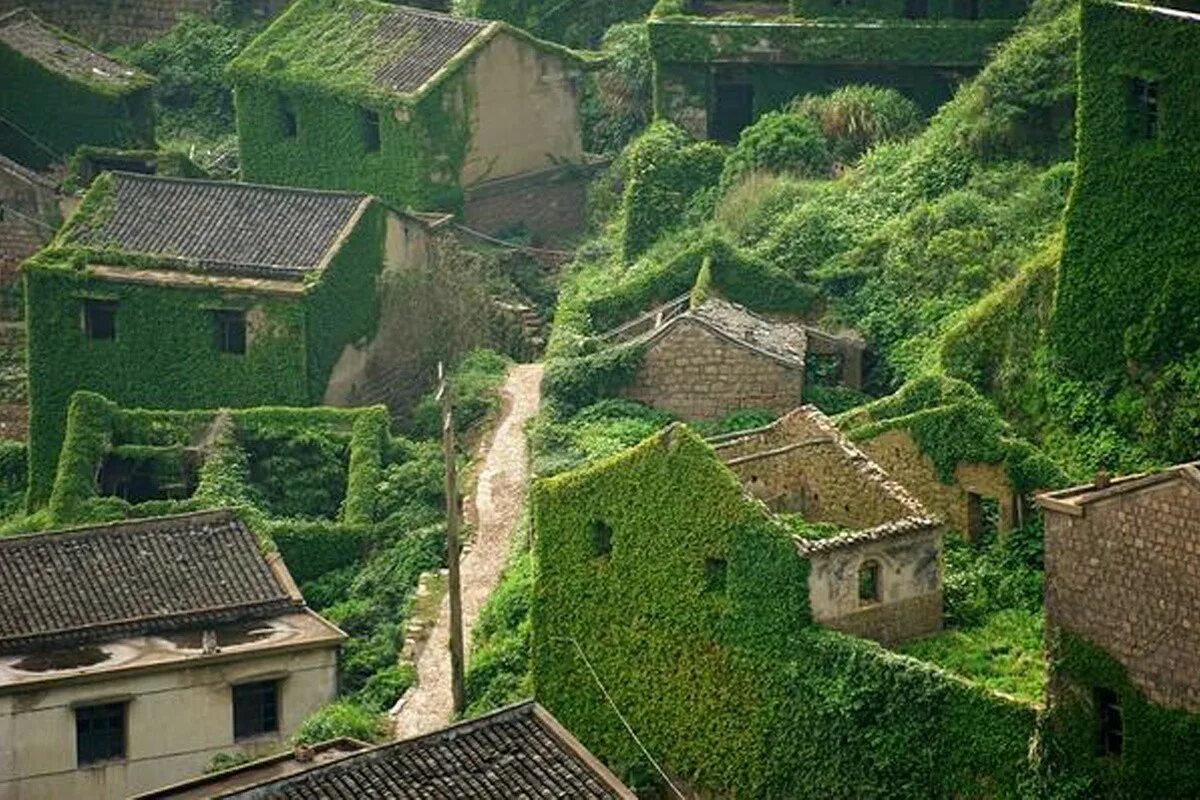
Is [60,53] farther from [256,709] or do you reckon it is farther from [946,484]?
[946,484]

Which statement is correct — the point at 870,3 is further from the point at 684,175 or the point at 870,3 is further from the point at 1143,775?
the point at 1143,775

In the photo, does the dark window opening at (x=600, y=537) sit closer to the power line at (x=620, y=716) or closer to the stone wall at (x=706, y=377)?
the power line at (x=620, y=716)

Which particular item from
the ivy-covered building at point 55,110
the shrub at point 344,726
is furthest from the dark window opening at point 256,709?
the ivy-covered building at point 55,110

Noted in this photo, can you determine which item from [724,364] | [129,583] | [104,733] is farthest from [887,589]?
[129,583]

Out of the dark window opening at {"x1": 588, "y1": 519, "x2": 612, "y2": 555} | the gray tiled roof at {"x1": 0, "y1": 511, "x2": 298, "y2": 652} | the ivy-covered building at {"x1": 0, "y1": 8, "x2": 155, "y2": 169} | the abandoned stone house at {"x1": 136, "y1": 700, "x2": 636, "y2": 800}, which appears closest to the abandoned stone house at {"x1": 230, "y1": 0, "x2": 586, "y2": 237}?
the ivy-covered building at {"x1": 0, "y1": 8, "x2": 155, "y2": 169}

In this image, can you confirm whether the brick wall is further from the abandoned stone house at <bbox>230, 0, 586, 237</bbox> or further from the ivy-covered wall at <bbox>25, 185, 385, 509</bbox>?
the abandoned stone house at <bbox>230, 0, 586, 237</bbox>

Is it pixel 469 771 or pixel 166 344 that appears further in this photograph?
pixel 166 344

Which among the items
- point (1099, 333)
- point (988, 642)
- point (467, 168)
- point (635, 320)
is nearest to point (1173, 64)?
point (1099, 333)
